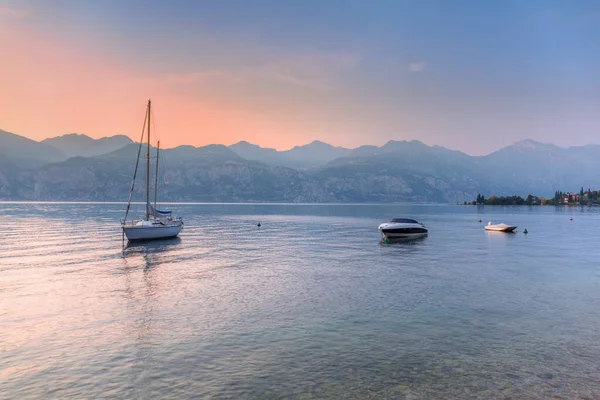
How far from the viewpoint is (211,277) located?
4153 centimetres

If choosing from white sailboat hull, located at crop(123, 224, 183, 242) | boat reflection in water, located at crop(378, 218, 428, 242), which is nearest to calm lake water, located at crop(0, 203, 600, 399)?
white sailboat hull, located at crop(123, 224, 183, 242)

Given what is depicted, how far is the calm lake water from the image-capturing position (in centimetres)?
1655

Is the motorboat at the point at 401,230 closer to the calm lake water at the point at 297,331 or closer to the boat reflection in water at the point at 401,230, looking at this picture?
the boat reflection in water at the point at 401,230

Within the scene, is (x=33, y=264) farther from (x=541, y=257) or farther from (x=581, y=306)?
(x=541, y=257)

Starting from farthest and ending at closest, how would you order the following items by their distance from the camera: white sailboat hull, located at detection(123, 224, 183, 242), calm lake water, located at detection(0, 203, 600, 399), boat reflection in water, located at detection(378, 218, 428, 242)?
boat reflection in water, located at detection(378, 218, 428, 242)
white sailboat hull, located at detection(123, 224, 183, 242)
calm lake water, located at detection(0, 203, 600, 399)

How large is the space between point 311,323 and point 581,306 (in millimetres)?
20615

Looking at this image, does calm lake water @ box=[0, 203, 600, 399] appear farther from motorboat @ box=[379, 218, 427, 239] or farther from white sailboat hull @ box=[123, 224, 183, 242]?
motorboat @ box=[379, 218, 427, 239]

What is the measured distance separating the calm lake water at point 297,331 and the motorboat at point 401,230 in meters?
35.6

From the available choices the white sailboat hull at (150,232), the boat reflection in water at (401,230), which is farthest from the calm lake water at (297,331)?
the boat reflection in water at (401,230)

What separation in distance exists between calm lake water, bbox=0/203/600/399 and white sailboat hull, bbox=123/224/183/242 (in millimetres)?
24133

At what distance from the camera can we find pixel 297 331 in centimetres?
2362

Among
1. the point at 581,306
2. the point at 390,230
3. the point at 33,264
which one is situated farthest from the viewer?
the point at 390,230

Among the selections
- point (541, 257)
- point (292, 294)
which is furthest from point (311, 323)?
point (541, 257)

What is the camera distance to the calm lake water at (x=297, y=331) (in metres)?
16.5
